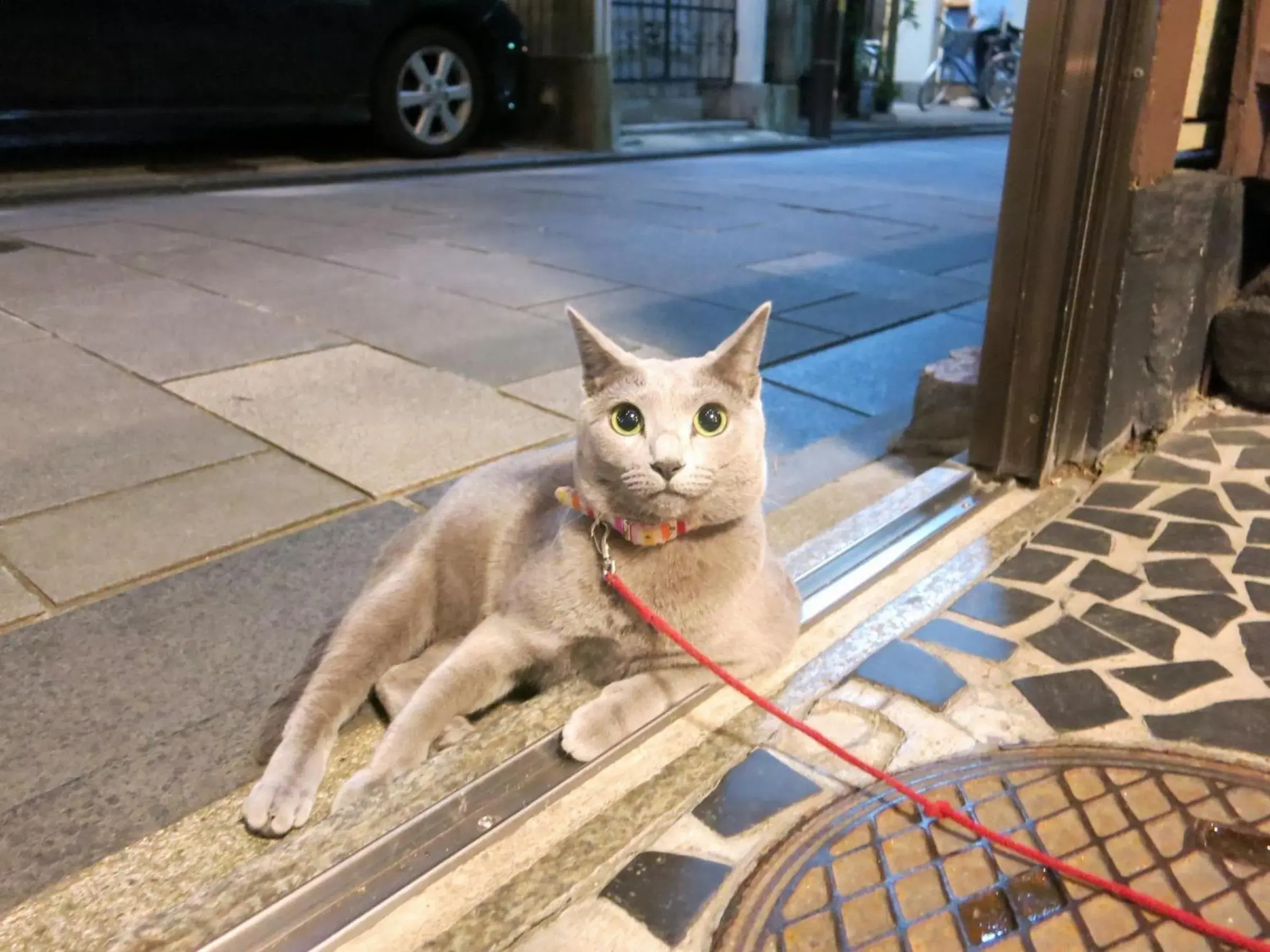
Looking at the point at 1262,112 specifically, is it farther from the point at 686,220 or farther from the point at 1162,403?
the point at 686,220

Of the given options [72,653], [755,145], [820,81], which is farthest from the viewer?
→ [820,81]

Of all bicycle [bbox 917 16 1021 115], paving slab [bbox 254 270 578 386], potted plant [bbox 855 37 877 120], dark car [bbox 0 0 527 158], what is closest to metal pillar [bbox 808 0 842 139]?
potted plant [bbox 855 37 877 120]

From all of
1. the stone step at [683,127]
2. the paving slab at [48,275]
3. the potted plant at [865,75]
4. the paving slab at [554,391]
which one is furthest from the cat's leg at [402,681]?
the potted plant at [865,75]

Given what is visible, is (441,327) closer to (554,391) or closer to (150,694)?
(554,391)

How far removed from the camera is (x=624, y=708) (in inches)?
60.6

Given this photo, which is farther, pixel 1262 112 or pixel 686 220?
pixel 686 220

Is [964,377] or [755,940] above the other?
[964,377]

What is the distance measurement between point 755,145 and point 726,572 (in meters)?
A: 9.83

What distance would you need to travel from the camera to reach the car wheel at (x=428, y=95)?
24.0 feet

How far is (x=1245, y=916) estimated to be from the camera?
1251 mm

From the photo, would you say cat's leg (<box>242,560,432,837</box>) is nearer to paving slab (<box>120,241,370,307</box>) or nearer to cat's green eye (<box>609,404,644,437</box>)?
cat's green eye (<box>609,404,644,437</box>)

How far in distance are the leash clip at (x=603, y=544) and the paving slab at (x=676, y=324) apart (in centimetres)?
189

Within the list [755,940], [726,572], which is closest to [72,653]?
[726,572]

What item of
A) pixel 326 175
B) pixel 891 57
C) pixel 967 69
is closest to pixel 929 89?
pixel 967 69
